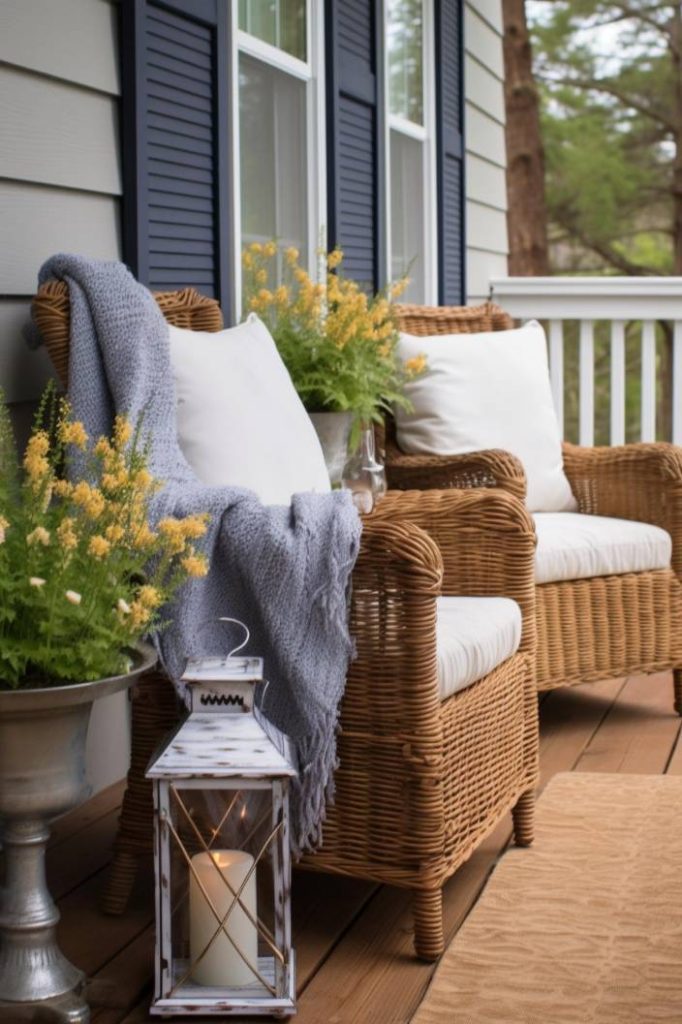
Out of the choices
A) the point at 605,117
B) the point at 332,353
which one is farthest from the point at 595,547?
the point at 605,117

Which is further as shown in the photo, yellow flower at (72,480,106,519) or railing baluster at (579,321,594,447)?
railing baluster at (579,321,594,447)

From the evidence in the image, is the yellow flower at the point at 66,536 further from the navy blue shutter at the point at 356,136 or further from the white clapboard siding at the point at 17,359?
the navy blue shutter at the point at 356,136

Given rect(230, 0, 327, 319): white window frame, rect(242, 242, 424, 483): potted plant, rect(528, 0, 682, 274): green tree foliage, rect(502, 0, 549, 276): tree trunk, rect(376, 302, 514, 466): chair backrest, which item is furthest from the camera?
rect(528, 0, 682, 274): green tree foliage

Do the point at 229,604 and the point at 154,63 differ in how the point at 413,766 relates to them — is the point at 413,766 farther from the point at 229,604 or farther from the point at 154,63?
the point at 154,63

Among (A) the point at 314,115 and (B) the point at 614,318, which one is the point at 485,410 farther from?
(B) the point at 614,318

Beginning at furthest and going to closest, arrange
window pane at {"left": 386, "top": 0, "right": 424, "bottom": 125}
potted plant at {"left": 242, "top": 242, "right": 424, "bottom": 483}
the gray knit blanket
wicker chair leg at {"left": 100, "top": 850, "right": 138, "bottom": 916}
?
window pane at {"left": 386, "top": 0, "right": 424, "bottom": 125} < potted plant at {"left": 242, "top": 242, "right": 424, "bottom": 483} < wicker chair leg at {"left": 100, "top": 850, "right": 138, "bottom": 916} < the gray knit blanket

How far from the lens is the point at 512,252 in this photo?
9945mm

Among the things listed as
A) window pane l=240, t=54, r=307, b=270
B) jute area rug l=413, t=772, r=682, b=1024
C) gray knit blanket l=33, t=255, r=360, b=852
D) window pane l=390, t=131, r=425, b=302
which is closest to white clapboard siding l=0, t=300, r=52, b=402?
gray knit blanket l=33, t=255, r=360, b=852

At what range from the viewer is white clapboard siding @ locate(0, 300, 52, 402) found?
2.66 metres

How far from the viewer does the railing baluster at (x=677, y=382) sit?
5379 millimetres

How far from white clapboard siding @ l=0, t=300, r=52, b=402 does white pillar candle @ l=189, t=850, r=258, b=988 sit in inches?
38.5

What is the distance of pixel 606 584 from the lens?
358 centimetres

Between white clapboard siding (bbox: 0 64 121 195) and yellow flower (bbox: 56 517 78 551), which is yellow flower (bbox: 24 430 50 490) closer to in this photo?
yellow flower (bbox: 56 517 78 551)

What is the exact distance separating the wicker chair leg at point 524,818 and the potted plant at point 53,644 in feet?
3.12
